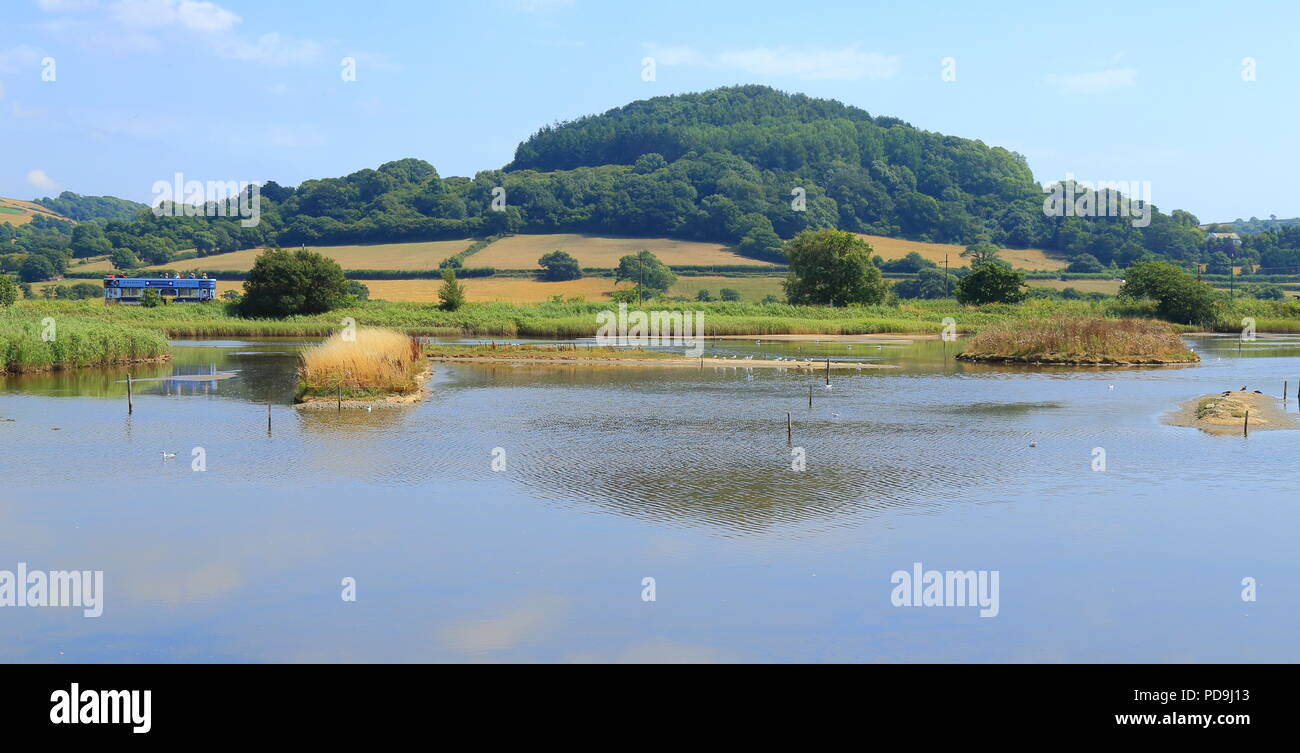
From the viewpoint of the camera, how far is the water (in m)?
15.2

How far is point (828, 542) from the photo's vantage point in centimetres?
1992

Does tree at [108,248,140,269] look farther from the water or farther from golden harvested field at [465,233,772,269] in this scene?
the water

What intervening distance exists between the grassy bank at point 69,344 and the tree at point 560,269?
91580 mm

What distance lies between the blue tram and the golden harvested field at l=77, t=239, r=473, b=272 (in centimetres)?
2957

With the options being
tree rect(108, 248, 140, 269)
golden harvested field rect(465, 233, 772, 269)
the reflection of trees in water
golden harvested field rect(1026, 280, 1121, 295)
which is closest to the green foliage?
golden harvested field rect(465, 233, 772, 269)

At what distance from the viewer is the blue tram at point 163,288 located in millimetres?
123625

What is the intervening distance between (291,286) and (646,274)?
198 feet

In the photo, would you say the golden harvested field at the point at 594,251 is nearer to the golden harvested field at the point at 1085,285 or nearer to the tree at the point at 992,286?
the golden harvested field at the point at 1085,285

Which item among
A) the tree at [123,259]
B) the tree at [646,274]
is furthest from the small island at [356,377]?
the tree at [123,259]

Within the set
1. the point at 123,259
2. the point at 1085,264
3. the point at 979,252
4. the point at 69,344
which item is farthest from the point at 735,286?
the point at 69,344
